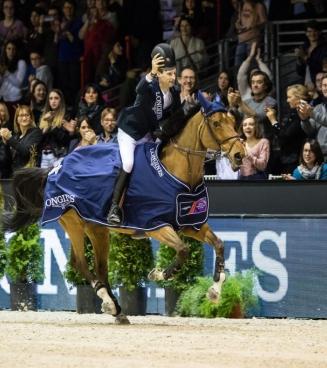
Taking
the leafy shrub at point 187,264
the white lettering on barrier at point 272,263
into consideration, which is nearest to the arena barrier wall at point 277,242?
the white lettering on barrier at point 272,263

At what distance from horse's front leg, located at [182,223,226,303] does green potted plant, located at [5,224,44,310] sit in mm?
3115

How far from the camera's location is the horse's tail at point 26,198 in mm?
14695

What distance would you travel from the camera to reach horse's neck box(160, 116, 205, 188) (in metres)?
13.1

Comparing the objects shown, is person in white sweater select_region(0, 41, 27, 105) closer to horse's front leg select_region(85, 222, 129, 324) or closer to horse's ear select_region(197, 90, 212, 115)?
horse's front leg select_region(85, 222, 129, 324)

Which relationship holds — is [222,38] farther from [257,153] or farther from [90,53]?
[257,153]

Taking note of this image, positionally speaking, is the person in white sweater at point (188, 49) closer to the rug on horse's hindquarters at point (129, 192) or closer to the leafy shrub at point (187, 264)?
the leafy shrub at point (187, 264)

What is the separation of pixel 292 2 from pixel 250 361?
1010cm

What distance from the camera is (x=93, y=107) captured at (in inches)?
718

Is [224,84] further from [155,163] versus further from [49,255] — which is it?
[155,163]

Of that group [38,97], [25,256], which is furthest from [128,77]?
[25,256]

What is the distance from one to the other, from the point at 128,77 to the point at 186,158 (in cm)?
624

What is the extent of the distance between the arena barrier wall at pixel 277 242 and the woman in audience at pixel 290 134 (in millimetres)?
1426

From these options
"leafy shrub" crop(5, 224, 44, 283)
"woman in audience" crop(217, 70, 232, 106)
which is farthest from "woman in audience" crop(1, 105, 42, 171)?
"woman in audience" crop(217, 70, 232, 106)

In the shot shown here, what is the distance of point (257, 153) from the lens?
51.3ft
